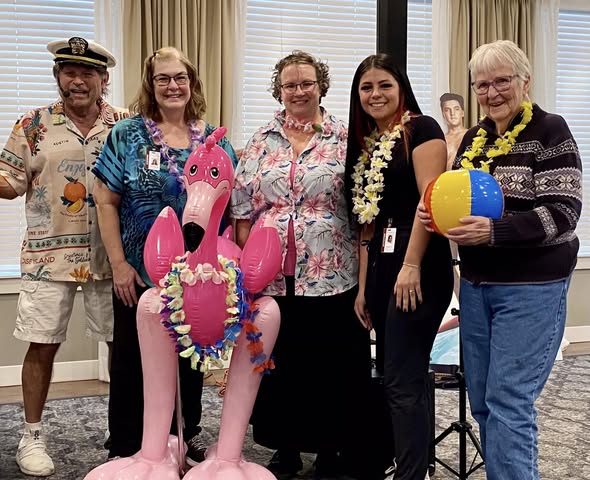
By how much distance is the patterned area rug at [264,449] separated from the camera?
2.89 metres

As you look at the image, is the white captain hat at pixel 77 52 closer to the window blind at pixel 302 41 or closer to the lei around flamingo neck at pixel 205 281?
the lei around flamingo neck at pixel 205 281

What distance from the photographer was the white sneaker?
2.80 m

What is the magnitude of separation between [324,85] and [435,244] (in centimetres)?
75

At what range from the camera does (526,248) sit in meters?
2.02

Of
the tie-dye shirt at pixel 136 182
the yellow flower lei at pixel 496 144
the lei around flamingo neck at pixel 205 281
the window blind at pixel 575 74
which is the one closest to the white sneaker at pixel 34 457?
the tie-dye shirt at pixel 136 182

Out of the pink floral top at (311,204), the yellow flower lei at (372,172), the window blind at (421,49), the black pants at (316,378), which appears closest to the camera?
the yellow flower lei at (372,172)

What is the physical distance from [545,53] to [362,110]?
10.5 ft

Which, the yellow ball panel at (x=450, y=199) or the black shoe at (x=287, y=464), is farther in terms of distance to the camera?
the black shoe at (x=287, y=464)

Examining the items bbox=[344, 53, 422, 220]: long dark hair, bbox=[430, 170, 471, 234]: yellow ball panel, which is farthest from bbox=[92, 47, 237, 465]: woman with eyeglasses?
bbox=[430, 170, 471, 234]: yellow ball panel

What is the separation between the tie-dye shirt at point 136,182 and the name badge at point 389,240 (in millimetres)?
728

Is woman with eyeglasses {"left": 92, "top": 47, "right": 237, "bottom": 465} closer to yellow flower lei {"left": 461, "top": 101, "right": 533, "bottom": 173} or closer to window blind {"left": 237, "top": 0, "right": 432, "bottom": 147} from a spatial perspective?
yellow flower lei {"left": 461, "top": 101, "right": 533, "bottom": 173}

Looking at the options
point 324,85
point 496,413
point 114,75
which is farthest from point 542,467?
point 114,75

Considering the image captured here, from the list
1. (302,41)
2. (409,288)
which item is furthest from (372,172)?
(302,41)

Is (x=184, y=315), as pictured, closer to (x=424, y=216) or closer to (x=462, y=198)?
(x=424, y=216)
